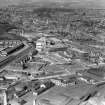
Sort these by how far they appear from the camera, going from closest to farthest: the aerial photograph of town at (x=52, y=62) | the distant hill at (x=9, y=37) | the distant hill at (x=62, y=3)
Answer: the aerial photograph of town at (x=52, y=62) < the distant hill at (x=9, y=37) < the distant hill at (x=62, y=3)

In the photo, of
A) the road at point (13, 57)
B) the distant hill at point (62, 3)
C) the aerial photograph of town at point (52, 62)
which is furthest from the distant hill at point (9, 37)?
the distant hill at point (62, 3)

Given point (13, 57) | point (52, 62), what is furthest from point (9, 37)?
point (52, 62)

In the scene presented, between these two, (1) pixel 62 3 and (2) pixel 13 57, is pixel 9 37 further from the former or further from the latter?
(1) pixel 62 3

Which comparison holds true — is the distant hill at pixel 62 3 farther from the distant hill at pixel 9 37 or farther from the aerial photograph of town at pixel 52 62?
the distant hill at pixel 9 37

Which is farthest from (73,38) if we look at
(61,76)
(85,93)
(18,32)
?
(85,93)

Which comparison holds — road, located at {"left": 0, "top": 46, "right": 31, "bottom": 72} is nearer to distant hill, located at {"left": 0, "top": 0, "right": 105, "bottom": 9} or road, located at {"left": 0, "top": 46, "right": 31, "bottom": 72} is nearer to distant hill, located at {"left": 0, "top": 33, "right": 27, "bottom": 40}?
distant hill, located at {"left": 0, "top": 33, "right": 27, "bottom": 40}

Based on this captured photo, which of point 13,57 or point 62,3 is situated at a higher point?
point 62,3

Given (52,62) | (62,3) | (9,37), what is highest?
(62,3)

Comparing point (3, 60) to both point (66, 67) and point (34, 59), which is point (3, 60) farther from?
point (66, 67)
